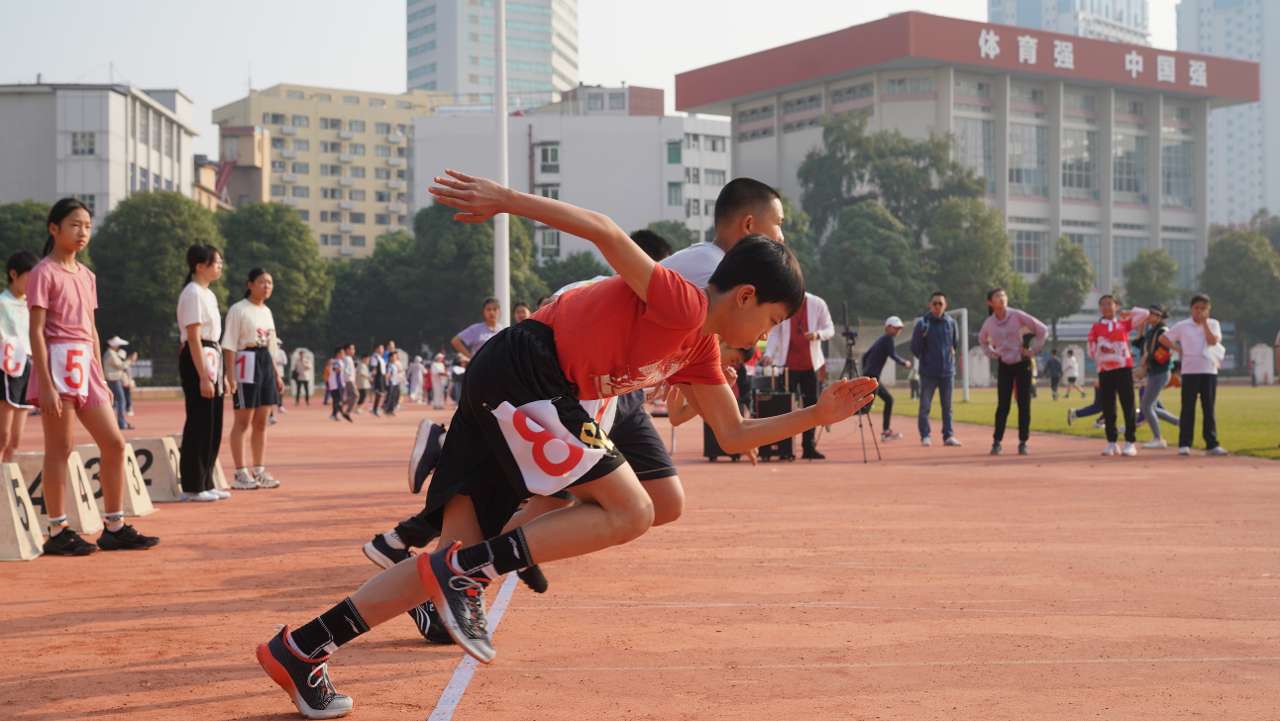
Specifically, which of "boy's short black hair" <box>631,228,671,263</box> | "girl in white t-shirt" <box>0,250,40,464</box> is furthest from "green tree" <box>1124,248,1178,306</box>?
"boy's short black hair" <box>631,228,671,263</box>

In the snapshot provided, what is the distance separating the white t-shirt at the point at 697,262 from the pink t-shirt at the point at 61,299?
3664 mm

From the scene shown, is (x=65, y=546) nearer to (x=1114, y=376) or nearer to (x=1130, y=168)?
(x=1114, y=376)

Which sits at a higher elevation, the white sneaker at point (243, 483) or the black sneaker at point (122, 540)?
the black sneaker at point (122, 540)

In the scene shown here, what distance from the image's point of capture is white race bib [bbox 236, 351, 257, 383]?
12234 millimetres

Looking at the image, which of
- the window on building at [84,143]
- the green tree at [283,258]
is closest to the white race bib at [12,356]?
the green tree at [283,258]

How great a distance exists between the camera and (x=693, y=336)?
430cm

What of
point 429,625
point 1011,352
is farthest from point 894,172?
point 429,625

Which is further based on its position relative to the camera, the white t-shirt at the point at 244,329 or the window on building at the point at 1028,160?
the window on building at the point at 1028,160

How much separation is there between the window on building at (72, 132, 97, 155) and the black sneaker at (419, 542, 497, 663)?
3256 inches

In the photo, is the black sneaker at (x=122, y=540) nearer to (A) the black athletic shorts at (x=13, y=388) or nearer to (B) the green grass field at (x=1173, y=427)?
(A) the black athletic shorts at (x=13, y=388)

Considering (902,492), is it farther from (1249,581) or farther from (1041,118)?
(1041,118)

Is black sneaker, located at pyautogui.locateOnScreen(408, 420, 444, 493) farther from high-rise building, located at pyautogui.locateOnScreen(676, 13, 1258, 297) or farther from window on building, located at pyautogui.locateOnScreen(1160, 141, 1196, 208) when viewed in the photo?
window on building, located at pyautogui.locateOnScreen(1160, 141, 1196, 208)

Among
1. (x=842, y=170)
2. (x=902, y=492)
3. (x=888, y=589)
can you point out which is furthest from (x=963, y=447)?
(x=842, y=170)

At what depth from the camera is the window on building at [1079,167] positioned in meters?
100
